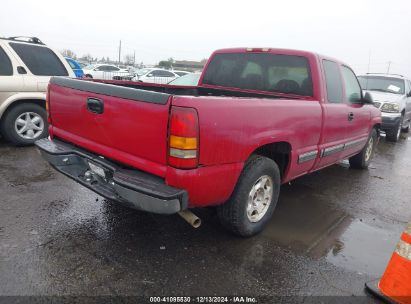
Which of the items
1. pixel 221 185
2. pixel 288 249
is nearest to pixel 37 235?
pixel 221 185

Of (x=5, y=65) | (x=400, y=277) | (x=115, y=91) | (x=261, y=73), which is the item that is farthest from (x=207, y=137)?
(x=5, y=65)

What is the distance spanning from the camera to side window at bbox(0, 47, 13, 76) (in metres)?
5.76

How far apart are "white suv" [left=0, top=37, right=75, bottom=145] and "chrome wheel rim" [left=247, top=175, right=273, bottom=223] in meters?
4.55

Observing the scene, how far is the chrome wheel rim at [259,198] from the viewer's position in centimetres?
329

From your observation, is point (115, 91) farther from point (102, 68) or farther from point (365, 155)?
point (102, 68)

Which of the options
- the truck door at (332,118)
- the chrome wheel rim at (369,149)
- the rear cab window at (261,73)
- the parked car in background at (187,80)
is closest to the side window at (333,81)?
the truck door at (332,118)

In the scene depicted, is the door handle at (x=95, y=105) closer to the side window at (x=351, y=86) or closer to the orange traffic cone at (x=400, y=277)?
the orange traffic cone at (x=400, y=277)

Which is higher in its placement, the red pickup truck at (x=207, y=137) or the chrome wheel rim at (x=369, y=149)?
the red pickup truck at (x=207, y=137)

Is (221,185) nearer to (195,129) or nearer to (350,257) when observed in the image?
(195,129)

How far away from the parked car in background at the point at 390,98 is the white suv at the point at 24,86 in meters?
8.00

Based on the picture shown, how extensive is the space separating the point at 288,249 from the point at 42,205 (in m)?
2.67

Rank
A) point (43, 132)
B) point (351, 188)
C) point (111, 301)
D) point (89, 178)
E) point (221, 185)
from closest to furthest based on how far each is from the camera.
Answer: point (111, 301), point (221, 185), point (89, 178), point (351, 188), point (43, 132)

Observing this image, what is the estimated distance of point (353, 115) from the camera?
194 inches

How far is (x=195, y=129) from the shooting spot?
2479 millimetres
